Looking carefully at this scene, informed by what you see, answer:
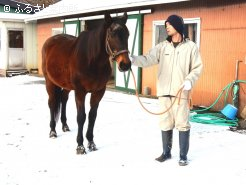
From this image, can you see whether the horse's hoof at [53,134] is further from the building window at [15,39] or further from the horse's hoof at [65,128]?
the building window at [15,39]

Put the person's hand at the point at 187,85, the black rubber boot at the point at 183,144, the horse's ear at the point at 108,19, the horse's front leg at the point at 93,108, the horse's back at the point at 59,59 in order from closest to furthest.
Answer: the person's hand at the point at 187,85 < the horse's ear at the point at 108,19 < the black rubber boot at the point at 183,144 < the horse's front leg at the point at 93,108 < the horse's back at the point at 59,59

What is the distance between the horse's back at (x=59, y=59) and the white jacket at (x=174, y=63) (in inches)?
48.2

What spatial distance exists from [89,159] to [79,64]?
121 cm

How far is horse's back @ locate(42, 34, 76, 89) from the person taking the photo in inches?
195

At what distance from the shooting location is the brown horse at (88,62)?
12.9 feet

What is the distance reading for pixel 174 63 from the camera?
4.03 m

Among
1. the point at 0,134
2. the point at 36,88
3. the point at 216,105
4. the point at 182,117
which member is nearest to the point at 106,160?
the point at 182,117

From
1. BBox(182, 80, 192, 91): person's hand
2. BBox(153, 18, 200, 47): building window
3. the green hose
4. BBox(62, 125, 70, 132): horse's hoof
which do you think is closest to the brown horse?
BBox(62, 125, 70, 132): horse's hoof

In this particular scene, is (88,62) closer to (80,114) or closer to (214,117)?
(80,114)

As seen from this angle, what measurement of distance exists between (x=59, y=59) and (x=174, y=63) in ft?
6.24

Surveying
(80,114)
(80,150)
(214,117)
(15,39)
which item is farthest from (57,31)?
(80,150)

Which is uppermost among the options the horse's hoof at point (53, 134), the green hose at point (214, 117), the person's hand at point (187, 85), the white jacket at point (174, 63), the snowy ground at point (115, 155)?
the white jacket at point (174, 63)

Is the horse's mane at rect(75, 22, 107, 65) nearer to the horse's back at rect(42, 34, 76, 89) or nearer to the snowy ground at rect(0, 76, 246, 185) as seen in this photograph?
the horse's back at rect(42, 34, 76, 89)

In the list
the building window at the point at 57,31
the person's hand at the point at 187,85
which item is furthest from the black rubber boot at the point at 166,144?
the building window at the point at 57,31
